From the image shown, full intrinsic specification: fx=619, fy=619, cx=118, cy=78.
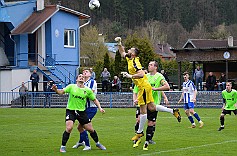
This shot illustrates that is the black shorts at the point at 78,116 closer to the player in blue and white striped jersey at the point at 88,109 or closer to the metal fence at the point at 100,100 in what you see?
the player in blue and white striped jersey at the point at 88,109

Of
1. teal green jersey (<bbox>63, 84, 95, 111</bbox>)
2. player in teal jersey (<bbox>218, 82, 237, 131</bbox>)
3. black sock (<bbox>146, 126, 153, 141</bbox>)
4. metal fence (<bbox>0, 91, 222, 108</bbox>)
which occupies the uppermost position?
teal green jersey (<bbox>63, 84, 95, 111</bbox>)

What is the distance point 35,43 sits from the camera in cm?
4841

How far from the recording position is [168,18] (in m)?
122

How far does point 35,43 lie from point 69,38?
339cm

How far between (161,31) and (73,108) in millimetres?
104428

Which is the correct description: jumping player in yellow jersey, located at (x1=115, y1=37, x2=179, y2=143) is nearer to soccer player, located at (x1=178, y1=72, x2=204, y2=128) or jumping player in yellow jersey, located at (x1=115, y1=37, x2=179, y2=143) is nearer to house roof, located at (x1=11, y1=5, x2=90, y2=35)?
soccer player, located at (x1=178, y1=72, x2=204, y2=128)

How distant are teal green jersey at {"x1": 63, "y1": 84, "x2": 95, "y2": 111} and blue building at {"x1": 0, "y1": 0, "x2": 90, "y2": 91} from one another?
3081cm

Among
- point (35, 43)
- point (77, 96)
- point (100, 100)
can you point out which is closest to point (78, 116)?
point (77, 96)

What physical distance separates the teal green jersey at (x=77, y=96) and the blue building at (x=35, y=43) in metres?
30.8

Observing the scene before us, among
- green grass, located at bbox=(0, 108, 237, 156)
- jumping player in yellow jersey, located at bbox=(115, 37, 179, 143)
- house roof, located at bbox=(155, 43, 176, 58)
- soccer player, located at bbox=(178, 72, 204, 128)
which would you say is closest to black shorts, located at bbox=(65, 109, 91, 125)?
green grass, located at bbox=(0, 108, 237, 156)

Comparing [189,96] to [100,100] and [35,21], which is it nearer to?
[100,100]

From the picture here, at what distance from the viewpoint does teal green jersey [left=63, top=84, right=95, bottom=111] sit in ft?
48.1

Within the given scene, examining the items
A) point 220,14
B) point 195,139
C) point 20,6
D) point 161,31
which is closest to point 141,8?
point 161,31

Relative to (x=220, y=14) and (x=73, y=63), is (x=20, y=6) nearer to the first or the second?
(x=73, y=63)
